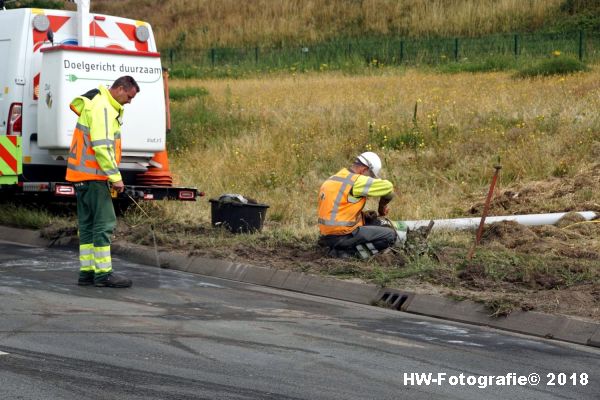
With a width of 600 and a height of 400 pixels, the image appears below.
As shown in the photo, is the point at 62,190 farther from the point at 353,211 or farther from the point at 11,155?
the point at 353,211

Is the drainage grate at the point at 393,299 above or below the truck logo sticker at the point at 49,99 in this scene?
below

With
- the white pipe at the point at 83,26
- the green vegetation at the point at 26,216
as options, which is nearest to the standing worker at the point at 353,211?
the white pipe at the point at 83,26

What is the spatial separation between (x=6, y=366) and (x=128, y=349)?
0.92 metres

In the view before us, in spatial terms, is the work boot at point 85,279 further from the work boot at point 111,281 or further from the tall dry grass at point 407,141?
the tall dry grass at point 407,141

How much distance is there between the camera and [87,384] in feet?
21.9

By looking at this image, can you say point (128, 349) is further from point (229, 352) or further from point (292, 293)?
point (292, 293)

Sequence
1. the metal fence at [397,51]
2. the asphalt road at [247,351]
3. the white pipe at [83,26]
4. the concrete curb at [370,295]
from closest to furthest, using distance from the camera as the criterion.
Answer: the asphalt road at [247,351]
the concrete curb at [370,295]
the white pipe at [83,26]
the metal fence at [397,51]

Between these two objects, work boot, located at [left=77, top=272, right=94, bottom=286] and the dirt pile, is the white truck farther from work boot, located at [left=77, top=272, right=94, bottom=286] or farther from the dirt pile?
the dirt pile

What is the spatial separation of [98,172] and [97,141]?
0.31 m

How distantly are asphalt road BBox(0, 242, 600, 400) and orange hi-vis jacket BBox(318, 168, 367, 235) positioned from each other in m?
1.09

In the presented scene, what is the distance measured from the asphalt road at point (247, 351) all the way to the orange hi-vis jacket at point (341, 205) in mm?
1088

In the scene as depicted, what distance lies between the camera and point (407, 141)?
19.5 metres

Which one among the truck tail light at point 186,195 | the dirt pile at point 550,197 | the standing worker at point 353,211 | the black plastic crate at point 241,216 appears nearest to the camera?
the standing worker at point 353,211

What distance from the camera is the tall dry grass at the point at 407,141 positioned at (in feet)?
54.5
